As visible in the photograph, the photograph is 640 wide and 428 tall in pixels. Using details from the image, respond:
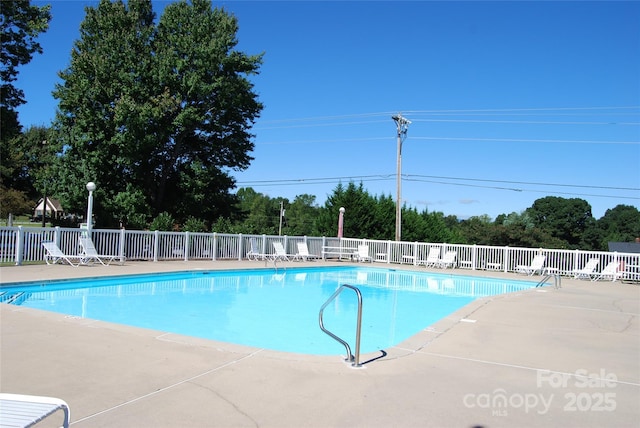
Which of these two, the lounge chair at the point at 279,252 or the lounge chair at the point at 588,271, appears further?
the lounge chair at the point at 279,252

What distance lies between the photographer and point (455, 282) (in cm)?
1572

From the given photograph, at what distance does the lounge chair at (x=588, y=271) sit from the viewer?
1614 centimetres

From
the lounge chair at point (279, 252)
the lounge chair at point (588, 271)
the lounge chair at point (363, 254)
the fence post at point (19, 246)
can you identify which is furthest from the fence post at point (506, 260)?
the fence post at point (19, 246)

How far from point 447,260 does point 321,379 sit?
53.4 ft

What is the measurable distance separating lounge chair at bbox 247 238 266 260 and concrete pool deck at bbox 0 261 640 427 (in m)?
13.0

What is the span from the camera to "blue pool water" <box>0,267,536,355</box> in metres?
7.24

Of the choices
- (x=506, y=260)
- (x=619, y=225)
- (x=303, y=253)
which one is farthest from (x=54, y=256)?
(x=619, y=225)

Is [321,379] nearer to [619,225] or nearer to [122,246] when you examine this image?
[122,246]

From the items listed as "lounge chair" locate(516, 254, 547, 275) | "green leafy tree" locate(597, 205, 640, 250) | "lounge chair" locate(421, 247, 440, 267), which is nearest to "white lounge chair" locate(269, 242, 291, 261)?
"lounge chair" locate(421, 247, 440, 267)

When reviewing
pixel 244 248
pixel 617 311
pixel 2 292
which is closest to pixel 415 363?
pixel 617 311

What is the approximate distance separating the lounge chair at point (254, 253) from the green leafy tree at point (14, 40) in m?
11.5

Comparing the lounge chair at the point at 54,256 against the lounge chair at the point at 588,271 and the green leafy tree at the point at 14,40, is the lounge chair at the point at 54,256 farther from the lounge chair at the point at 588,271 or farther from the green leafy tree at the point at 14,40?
the lounge chair at the point at 588,271

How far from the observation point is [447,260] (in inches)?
763

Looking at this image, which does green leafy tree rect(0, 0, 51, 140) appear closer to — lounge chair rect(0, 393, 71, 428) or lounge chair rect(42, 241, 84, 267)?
lounge chair rect(42, 241, 84, 267)
